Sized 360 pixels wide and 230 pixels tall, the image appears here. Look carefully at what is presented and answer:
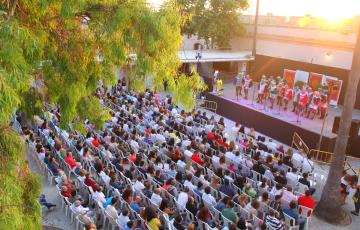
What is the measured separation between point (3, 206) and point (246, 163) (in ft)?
30.2

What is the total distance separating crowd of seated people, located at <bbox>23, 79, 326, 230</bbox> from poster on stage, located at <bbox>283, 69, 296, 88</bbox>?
1075 centimetres

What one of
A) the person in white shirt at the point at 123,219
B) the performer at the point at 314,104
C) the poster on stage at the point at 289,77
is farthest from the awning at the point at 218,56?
the person in white shirt at the point at 123,219

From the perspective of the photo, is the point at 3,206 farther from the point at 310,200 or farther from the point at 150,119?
the point at 150,119

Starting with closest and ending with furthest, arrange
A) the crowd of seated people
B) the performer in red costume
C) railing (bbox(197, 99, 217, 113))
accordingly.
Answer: the crowd of seated people, the performer in red costume, railing (bbox(197, 99, 217, 113))

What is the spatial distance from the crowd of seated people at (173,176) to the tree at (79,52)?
3287 millimetres

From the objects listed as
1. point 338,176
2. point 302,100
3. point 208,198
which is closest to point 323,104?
point 302,100

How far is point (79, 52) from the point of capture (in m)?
5.82

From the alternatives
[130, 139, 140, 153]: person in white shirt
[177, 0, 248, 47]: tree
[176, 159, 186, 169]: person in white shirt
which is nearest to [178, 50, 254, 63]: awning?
[177, 0, 248, 47]: tree

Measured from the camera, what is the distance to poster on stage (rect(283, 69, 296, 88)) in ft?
82.6

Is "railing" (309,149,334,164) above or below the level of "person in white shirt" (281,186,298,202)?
below

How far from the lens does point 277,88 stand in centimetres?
2028

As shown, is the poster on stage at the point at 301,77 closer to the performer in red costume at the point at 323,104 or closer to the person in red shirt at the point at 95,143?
the performer in red costume at the point at 323,104

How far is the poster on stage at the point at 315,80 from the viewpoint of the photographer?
23580mm

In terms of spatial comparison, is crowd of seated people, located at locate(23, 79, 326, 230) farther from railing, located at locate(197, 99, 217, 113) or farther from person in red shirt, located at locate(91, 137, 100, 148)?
railing, located at locate(197, 99, 217, 113)
